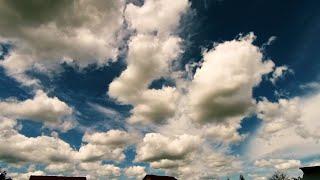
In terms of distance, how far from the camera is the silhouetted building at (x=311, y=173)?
44969mm

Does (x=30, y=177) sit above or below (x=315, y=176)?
above

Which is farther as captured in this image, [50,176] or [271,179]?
[271,179]

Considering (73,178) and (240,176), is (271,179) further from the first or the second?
(73,178)

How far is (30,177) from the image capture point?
76.6 meters

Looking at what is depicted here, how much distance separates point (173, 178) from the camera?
305 ft

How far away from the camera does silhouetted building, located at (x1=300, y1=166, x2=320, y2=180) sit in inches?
1770

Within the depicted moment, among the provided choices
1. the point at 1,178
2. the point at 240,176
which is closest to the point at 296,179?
the point at 240,176

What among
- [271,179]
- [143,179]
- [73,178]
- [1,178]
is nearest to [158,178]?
[143,179]

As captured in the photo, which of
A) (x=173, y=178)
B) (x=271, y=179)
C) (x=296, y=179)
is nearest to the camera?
(x=173, y=178)

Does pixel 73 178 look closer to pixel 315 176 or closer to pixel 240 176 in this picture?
pixel 315 176

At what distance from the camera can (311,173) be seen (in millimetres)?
46000

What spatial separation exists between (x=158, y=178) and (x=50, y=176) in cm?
2772

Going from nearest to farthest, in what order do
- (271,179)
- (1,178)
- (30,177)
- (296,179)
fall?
(30,177) < (1,178) < (296,179) < (271,179)

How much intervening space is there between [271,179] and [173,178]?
56159 mm
